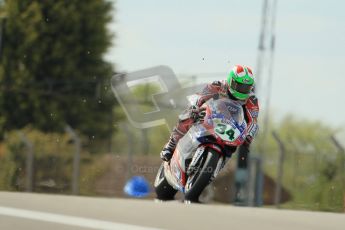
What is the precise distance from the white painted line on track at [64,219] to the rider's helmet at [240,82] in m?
6.69

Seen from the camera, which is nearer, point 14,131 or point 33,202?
point 33,202

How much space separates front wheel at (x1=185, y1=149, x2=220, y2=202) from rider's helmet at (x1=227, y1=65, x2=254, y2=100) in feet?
2.48

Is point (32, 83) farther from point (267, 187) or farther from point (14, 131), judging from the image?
point (267, 187)

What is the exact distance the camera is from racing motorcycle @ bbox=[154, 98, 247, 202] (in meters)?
10.8

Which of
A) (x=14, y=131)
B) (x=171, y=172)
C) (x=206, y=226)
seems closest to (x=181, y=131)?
(x=171, y=172)

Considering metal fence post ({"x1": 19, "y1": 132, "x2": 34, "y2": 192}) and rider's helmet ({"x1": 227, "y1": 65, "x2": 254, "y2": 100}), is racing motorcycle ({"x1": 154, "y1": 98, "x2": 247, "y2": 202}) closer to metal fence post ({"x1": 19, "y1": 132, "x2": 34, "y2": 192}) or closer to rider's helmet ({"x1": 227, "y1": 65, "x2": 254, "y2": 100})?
rider's helmet ({"x1": 227, "y1": 65, "x2": 254, "y2": 100})

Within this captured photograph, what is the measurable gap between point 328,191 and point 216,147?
10.6 metres

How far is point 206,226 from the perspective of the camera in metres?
4.11

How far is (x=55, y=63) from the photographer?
109 feet

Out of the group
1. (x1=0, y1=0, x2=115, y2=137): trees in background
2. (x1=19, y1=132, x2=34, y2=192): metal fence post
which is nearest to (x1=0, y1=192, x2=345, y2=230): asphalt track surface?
(x1=19, y1=132, x2=34, y2=192): metal fence post

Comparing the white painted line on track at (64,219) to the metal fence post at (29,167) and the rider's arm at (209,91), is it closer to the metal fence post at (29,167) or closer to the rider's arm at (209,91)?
the rider's arm at (209,91)

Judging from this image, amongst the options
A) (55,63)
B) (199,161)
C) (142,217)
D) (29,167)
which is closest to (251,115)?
(199,161)

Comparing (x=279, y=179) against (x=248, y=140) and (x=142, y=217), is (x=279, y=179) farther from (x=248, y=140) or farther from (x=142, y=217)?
(x=142, y=217)

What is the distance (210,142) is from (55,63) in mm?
22730
